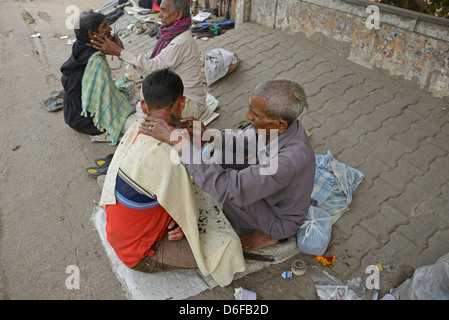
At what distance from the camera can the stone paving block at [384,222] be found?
2799 mm

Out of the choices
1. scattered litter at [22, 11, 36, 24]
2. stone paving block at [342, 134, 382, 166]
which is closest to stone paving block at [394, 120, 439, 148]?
stone paving block at [342, 134, 382, 166]

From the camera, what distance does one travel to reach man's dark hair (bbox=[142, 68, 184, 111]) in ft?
7.06

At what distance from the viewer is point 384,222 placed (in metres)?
2.89

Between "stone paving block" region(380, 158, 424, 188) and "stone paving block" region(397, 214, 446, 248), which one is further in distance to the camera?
"stone paving block" region(380, 158, 424, 188)

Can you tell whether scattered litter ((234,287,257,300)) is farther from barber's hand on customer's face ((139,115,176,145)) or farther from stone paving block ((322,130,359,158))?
stone paving block ((322,130,359,158))

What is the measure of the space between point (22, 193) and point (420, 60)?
5.05m

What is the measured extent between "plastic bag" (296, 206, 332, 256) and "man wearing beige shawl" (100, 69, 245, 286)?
618mm

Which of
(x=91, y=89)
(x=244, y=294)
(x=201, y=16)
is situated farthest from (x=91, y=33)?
(x=201, y=16)

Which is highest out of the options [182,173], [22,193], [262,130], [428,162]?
[262,130]

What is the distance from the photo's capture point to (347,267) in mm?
2590

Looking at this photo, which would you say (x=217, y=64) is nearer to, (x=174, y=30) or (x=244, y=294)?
(x=174, y=30)

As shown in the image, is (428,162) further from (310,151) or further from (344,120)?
(310,151)

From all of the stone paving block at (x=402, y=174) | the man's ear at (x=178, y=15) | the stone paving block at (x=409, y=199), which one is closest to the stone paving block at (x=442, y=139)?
the stone paving block at (x=402, y=174)
